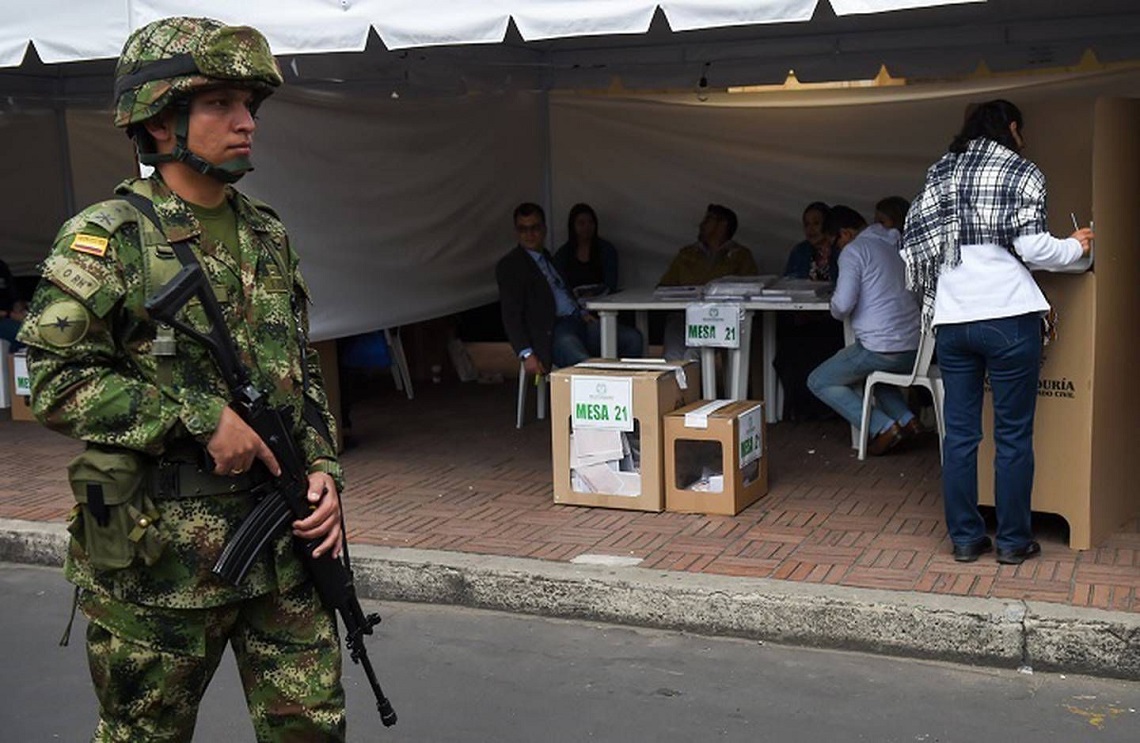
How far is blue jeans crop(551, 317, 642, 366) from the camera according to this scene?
8305 millimetres

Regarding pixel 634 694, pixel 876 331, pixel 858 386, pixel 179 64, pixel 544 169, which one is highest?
pixel 179 64

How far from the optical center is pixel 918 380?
22.3 feet

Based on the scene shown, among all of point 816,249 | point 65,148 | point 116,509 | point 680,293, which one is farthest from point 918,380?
point 65,148

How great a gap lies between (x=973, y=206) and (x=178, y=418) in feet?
10.6

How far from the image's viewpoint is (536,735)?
398cm

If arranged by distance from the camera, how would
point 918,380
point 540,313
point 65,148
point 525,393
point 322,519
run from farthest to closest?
point 65,148 → point 525,393 → point 540,313 → point 918,380 → point 322,519

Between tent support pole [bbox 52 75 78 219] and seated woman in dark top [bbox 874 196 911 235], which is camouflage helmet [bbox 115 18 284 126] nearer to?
seated woman in dark top [bbox 874 196 911 235]

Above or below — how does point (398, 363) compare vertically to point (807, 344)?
below

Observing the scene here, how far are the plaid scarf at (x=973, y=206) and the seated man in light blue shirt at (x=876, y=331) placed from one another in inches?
77.4

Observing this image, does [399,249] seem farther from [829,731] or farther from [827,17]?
[829,731]

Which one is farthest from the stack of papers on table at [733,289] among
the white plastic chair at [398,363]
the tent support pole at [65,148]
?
the tent support pole at [65,148]

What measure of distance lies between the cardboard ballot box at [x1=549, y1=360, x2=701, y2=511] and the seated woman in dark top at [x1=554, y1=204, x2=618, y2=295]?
309 cm

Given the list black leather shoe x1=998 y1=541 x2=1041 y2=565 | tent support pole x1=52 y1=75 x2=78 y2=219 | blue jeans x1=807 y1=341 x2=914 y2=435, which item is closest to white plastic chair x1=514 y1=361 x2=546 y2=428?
blue jeans x1=807 y1=341 x2=914 y2=435

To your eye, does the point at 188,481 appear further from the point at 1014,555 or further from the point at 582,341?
the point at 582,341
